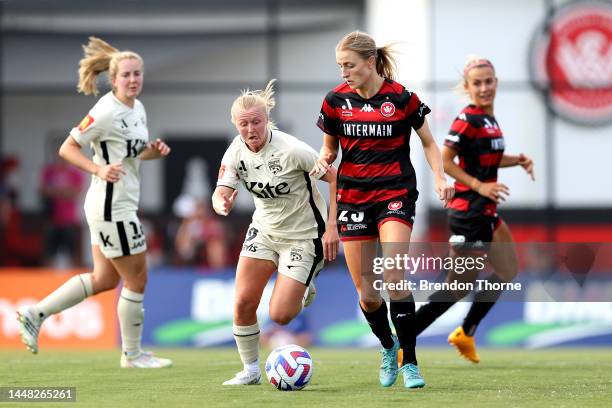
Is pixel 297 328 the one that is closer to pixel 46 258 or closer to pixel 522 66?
pixel 46 258

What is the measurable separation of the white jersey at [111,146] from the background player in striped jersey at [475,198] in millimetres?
2295

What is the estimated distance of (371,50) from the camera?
7445mm

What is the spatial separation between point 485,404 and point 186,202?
12028mm

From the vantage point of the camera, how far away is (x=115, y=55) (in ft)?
29.9

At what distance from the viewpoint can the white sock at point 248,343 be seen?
774 centimetres

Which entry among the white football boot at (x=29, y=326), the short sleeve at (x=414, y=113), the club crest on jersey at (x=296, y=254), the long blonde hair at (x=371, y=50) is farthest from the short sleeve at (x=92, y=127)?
the short sleeve at (x=414, y=113)

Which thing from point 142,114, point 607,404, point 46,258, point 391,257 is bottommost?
point 46,258

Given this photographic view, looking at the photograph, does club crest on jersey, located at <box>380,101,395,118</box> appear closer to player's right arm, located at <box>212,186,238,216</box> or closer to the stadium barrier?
player's right arm, located at <box>212,186,238,216</box>

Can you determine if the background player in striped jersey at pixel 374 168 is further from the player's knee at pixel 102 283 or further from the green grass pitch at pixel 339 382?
the player's knee at pixel 102 283

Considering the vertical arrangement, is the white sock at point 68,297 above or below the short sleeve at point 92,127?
below

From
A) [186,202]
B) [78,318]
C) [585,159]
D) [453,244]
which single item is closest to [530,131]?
[585,159]

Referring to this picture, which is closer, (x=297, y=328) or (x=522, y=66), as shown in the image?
(x=297, y=328)

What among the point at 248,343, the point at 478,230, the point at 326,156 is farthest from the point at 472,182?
the point at 248,343

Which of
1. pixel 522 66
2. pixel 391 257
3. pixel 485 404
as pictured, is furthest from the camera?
pixel 522 66
